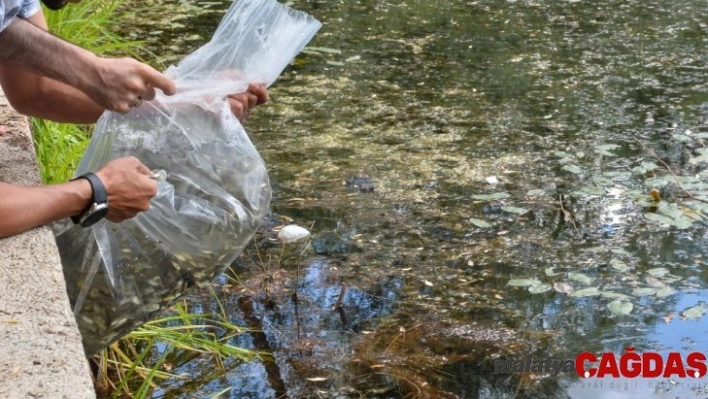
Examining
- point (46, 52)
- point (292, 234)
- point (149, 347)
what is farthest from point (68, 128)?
point (46, 52)

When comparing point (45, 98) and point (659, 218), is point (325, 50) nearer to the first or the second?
point (659, 218)

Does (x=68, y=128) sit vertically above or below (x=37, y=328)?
below

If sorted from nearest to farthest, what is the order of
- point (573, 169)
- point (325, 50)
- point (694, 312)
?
1. point (694, 312)
2. point (573, 169)
3. point (325, 50)

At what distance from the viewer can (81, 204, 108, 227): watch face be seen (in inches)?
75.2

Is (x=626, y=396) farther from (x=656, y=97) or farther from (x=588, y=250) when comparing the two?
(x=656, y=97)

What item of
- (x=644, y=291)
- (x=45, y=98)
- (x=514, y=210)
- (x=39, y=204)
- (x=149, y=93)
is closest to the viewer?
(x=39, y=204)

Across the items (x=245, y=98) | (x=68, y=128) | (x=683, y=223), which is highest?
(x=245, y=98)

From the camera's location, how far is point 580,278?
9.40 ft

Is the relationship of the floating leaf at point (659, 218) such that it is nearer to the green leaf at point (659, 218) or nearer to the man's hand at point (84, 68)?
the green leaf at point (659, 218)

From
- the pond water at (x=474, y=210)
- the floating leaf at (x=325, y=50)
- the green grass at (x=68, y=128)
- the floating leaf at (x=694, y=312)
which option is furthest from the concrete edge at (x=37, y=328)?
the floating leaf at (x=325, y=50)

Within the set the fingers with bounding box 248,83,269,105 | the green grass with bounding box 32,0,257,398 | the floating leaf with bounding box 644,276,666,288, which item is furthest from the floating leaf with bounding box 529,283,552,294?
the fingers with bounding box 248,83,269,105

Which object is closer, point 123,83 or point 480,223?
point 123,83

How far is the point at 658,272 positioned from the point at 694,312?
0.21 metres

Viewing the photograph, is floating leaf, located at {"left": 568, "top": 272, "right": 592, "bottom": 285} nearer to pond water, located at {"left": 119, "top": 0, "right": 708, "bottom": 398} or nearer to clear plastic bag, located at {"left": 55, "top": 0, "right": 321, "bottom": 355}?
pond water, located at {"left": 119, "top": 0, "right": 708, "bottom": 398}
